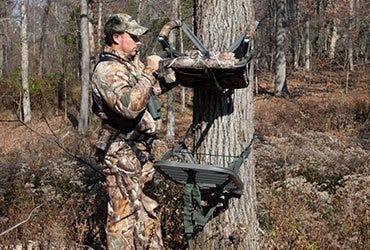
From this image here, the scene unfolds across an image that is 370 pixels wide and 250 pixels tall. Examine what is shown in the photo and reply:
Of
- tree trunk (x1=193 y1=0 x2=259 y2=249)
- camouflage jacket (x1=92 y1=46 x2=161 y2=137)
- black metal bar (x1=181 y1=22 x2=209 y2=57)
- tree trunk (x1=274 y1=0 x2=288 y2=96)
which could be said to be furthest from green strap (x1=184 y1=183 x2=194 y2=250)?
tree trunk (x1=274 y1=0 x2=288 y2=96)

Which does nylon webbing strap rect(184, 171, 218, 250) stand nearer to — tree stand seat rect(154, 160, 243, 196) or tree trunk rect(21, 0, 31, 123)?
tree stand seat rect(154, 160, 243, 196)

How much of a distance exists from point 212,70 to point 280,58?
23.0m

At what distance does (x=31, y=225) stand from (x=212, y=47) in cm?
266

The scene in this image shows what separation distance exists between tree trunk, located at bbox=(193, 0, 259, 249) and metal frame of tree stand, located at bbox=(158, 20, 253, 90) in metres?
0.20

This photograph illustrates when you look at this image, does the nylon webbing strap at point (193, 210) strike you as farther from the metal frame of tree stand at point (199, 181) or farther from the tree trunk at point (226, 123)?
the tree trunk at point (226, 123)

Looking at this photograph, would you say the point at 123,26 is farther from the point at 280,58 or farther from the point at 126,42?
the point at 280,58

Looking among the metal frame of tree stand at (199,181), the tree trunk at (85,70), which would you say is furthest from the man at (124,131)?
the tree trunk at (85,70)

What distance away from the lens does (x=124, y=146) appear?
411cm

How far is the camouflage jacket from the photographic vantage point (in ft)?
12.4

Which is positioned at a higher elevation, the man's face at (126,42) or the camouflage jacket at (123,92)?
the man's face at (126,42)

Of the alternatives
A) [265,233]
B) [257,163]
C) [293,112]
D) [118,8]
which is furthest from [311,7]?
[265,233]

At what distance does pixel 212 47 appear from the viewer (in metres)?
4.27

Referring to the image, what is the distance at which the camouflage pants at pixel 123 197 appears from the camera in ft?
13.5

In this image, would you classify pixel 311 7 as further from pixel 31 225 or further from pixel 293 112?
pixel 31 225
